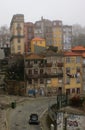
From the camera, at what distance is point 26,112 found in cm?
5469

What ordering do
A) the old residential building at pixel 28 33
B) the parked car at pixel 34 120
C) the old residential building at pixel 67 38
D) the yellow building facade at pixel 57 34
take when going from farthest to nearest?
1. the old residential building at pixel 67 38
2. the yellow building facade at pixel 57 34
3. the old residential building at pixel 28 33
4. the parked car at pixel 34 120

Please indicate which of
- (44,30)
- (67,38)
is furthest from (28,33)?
(67,38)

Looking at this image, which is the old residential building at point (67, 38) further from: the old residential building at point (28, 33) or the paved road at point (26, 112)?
the paved road at point (26, 112)

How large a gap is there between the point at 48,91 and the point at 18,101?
30.6ft

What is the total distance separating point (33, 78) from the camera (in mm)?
69062

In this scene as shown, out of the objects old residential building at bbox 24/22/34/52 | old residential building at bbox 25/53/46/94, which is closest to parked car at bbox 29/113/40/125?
old residential building at bbox 25/53/46/94

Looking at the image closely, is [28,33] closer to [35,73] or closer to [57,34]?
[57,34]

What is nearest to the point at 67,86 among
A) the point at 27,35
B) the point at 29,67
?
the point at 29,67

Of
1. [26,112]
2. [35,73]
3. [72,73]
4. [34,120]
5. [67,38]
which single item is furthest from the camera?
[67,38]

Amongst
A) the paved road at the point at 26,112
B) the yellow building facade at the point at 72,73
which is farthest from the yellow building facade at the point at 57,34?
the paved road at the point at 26,112

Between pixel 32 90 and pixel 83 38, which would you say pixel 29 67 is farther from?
pixel 83 38

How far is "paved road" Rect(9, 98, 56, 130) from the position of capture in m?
46.0

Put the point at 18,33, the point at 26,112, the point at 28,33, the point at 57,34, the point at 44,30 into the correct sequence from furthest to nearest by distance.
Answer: the point at 44,30 < the point at 57,34 < the point at 28,33 < the point at 18,33 < the point at 26,112

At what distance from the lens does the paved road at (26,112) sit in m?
46.0
